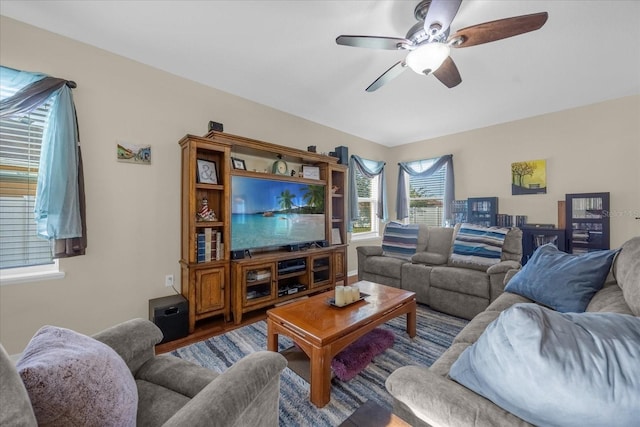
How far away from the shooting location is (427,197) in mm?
4750

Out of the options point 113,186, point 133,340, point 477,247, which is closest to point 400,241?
point 477,247

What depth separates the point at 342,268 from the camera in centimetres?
370

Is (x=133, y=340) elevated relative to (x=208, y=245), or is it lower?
lower

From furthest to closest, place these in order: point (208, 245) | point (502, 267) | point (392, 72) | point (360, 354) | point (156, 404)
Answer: point (208, 245)
point (502, 267)
point (392, 72)
point (360, 354)
point (156, 404)

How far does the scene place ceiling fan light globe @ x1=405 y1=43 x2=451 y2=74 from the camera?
5.30 ft

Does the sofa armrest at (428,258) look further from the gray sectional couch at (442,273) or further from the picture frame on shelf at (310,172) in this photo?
the picture frame on shelf at (310,172)

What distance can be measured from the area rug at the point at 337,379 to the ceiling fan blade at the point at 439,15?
1.99 meters

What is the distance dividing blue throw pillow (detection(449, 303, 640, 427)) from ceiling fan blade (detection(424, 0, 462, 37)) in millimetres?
1494

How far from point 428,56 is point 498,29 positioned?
40 centimetres

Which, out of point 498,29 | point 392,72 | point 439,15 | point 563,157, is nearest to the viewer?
point 439,15

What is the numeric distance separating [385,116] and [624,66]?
7.66ft

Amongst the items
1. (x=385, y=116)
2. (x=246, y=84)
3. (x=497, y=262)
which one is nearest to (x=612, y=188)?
(x=497, y=262)

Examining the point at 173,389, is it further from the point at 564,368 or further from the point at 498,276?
the point at 498,276

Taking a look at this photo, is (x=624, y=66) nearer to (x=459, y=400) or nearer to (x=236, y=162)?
(x=459, y=400)
